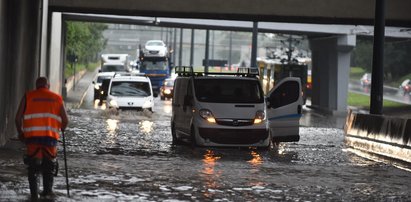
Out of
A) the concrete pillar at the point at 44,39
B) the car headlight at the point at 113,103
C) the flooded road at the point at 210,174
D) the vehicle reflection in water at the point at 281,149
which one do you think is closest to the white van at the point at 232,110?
the vehicle reflection in water at the point at 281,149

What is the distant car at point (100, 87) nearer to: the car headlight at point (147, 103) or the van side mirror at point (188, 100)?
the car headlight at point (147, 103)

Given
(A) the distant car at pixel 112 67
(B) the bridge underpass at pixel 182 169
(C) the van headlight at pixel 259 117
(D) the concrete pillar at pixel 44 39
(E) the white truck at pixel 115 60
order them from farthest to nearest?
(E) the white truck at pixel 115 60 → (A) the distant car at pixel 112 67 → (D) the concrete pillar at pixel 44 39 → (C) the van headlight at pixel 259 117 → (B) the bridge underpass at pixel 182 169

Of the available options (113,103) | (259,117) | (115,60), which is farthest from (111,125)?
Result: (115,60)

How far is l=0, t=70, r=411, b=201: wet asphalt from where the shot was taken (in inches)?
493

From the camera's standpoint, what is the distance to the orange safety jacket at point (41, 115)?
439 inches

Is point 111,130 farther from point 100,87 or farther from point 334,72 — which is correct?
point 334,72

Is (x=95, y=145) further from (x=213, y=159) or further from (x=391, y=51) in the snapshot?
(x=391, y=51)

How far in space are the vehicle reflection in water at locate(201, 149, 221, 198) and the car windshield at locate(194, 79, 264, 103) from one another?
4.85 ft

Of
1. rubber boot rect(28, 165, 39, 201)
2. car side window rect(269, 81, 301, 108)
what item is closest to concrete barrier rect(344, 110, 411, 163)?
car side window rect(269, 81, 301, 108)

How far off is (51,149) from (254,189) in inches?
135

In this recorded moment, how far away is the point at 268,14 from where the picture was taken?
28.9 m

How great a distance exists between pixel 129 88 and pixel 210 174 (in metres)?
23.4

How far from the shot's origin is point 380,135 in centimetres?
2188

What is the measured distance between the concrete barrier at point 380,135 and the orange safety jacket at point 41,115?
10217 mm
